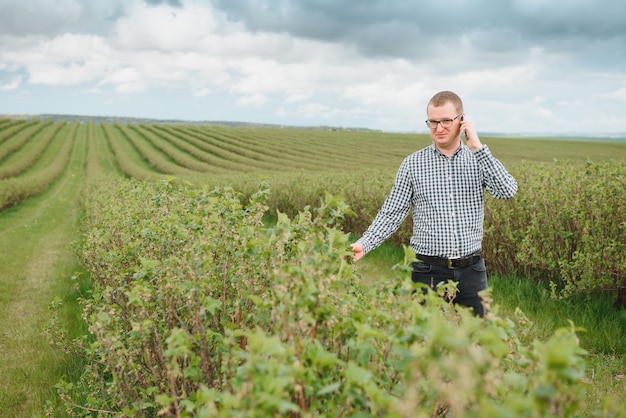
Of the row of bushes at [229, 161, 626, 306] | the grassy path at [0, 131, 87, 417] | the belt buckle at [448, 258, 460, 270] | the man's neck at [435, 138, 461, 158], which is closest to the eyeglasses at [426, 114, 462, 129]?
the man's neck at [435, 138, 461, 158]

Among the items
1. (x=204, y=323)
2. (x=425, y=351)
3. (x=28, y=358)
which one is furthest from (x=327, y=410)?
(x=28, y=358)

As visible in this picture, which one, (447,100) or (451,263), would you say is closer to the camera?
(447,100)

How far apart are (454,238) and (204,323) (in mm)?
2083

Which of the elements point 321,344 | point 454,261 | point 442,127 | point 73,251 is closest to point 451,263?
point 454,261

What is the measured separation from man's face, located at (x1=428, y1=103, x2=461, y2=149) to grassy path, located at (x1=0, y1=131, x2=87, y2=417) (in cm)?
383

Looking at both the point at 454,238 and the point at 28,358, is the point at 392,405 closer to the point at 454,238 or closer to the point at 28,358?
the point at 454,238

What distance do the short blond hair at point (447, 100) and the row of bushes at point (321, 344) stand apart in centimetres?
145

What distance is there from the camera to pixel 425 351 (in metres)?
1.39

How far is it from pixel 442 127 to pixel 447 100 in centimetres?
20

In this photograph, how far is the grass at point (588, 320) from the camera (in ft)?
15.4

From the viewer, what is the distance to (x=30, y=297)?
8.65 m

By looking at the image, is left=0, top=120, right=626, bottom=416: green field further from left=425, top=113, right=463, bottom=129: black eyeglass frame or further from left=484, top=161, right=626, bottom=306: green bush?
left=425, top=113, right=463, bottom=129: black eyeglass frame

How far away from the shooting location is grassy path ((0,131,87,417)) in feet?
15.8

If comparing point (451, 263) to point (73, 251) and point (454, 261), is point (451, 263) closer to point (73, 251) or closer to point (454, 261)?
point (454, 261)
